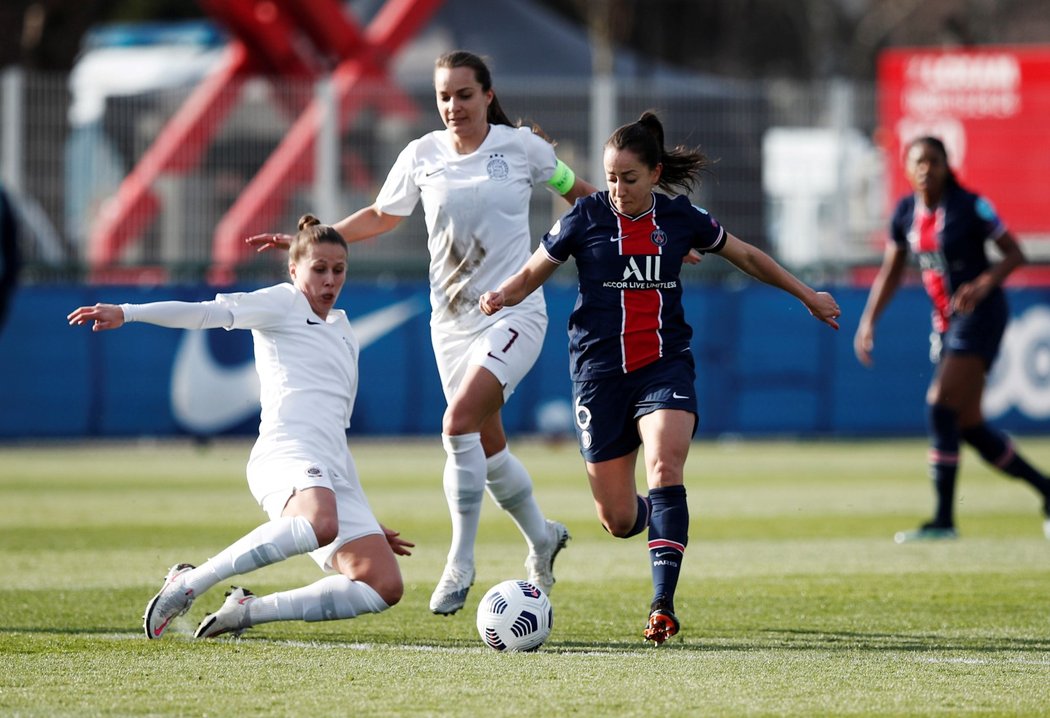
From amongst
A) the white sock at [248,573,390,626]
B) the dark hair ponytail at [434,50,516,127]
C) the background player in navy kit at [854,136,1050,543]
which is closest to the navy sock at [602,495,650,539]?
the white sock at [248,573,390,626]

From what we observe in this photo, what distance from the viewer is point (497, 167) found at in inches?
298

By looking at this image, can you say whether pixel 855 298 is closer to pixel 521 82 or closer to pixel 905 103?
pixel 521 82

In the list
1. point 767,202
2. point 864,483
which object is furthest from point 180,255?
point 864,483

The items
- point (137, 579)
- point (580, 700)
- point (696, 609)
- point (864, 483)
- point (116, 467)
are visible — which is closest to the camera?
point (580, 700)

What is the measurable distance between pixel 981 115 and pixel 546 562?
19.3 m

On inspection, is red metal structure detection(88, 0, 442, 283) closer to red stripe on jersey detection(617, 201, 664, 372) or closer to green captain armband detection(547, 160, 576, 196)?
green captain armband detection(547, 160, 576, 196)

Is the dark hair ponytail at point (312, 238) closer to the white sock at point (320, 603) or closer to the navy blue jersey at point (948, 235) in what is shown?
the white sock at point (320, 603)

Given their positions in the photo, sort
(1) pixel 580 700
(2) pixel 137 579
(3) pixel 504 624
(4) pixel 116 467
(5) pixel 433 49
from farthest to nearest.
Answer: (5) pixel 433 49
(4) pixel 116 467
(2) pixel 137 579
(3) pixel 504 624
(1) pixel 580 700

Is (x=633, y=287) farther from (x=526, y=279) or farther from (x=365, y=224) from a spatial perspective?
(x=365, y=224)

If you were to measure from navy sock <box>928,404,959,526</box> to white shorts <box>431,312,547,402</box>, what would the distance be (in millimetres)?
3642

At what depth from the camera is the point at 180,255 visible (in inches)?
742

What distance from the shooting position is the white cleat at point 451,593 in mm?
7039

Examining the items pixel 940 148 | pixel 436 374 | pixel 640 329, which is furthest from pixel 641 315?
pixel 436 374

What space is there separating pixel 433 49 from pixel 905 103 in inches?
274
